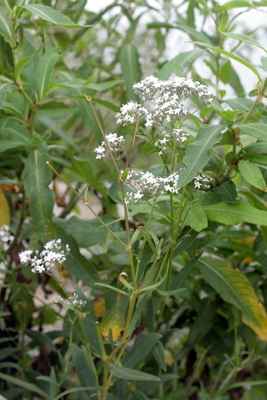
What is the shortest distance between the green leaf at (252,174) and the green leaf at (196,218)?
90mm

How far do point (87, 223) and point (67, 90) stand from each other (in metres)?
0.36

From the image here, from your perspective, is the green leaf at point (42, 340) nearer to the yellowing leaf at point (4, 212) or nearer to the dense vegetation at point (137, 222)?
the dense vegetation at point (137, 222)

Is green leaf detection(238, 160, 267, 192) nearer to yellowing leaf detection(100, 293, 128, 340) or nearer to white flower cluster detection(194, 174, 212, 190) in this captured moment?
white flower cluster detection(194, 174, 212, 190)

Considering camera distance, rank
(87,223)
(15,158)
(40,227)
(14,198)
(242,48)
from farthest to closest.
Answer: (242,48) < (14,198) < (15,158) < (87,223) < (40,227)

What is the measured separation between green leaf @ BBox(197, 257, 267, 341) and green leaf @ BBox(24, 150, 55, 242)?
0.34 meters

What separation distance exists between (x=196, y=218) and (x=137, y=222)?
1.54 ft

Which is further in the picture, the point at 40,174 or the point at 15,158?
the point at 15,158

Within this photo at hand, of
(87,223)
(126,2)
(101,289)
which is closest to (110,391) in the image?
(101,289)

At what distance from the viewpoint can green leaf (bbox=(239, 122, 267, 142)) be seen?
0.71 meters

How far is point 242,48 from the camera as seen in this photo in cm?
205

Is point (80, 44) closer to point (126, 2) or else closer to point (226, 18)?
point (126, 2)

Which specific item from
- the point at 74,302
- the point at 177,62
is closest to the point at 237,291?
the point at 74,302

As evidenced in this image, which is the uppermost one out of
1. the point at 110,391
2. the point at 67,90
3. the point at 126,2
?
the point at 126,2

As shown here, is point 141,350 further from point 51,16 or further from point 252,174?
point 51,16
